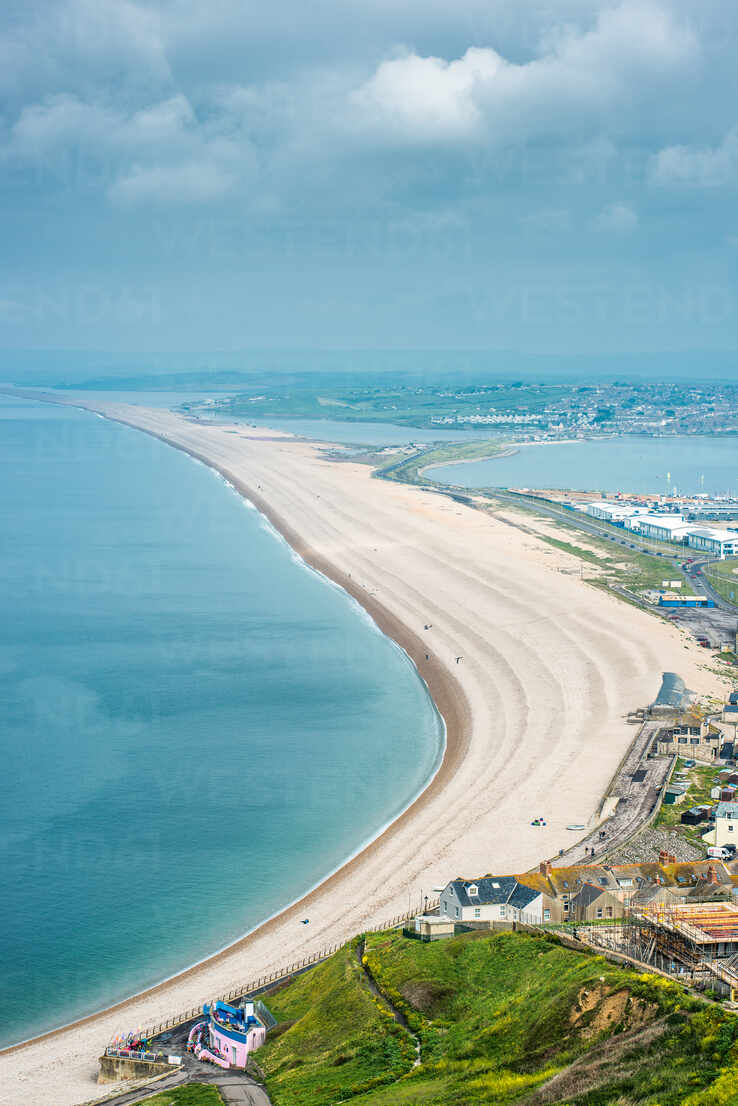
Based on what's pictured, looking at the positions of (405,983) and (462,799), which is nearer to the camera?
(405,983)

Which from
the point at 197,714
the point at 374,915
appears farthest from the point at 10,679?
the point at 374,915

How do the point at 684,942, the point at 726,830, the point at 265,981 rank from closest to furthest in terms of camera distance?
the point at 684,942 < the point at 265,981 < the point at 726,830

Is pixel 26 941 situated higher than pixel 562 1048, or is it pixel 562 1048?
pixel 562 1048

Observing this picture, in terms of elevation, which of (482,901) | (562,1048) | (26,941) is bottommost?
(26,941)

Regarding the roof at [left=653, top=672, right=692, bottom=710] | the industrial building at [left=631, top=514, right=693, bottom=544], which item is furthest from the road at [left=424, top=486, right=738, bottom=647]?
the roof at [left=653, top=672, right=692, bottom=710]

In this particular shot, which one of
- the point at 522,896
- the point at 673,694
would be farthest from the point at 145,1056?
the point at 673,694

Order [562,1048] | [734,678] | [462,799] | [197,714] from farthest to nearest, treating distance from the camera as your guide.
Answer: [734,678] < [197,714] < [462,799] < [562,1048]

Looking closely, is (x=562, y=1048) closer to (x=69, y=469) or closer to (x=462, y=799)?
(x=462, y=799)

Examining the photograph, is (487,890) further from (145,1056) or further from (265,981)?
(145,1056)
